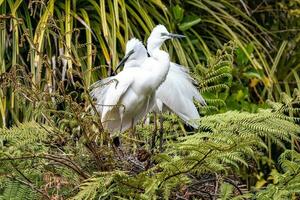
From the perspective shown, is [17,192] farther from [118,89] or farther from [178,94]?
[178,94]

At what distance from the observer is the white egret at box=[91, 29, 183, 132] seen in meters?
3.09

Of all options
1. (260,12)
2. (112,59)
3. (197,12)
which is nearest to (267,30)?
(260,12)

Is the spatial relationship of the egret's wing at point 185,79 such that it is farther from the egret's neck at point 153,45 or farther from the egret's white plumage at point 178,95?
the egret's neck at point 153,45

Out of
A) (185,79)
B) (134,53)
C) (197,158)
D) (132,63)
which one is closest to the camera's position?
(197,158)

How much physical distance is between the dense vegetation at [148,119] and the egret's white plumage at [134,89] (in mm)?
222

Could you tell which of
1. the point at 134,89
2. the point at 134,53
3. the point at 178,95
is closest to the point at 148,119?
the point at 178,95

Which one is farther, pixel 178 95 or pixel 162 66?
pixel 178 95

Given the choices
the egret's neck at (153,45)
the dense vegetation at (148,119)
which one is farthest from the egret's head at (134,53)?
the dense vegetation at (148,119)

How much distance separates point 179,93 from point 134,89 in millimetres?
373

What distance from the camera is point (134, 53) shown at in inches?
118

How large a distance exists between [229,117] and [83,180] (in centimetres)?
37

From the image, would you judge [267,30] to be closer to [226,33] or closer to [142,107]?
[226,33]

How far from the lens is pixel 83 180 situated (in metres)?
1.82

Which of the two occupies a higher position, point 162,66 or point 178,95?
point 162,66
